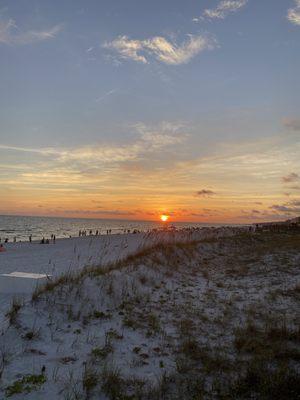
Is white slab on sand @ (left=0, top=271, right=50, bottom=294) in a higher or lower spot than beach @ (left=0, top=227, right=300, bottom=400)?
higher

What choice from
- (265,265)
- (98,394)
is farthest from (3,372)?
(265,265)

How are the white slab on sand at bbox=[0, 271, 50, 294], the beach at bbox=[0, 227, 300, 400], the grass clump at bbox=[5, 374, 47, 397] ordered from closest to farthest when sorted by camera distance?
1. the grass clump at bbox=[5, 374, 47, 397]
2. the beach at bbox=[0, 227, 300, 400]
3. the white slab on sand at bbox=[0, 271, 50, 294]

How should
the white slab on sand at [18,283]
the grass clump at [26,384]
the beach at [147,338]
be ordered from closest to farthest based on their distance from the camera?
the grass clump at [26,384] < the beach at [147,338] < the white slab on sand at [18,283]

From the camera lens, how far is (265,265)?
1595cm

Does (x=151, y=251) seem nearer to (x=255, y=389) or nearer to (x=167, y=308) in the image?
(x=167, y=308)

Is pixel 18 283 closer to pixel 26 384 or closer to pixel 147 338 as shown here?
pixel 147 338

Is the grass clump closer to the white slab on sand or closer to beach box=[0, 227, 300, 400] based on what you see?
beach box=[0, 227, 300, 400]

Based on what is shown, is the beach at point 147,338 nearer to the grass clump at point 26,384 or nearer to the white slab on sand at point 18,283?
the grass clump at point 26,384

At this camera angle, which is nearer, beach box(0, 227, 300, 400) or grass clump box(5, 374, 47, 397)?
grass clump box(5, 374, 47, 397)

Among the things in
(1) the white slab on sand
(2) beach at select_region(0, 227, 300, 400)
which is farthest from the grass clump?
(1) the white slab on sand

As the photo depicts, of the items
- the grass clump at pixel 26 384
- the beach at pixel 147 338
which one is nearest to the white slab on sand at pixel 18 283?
the beach at pixel 147 338

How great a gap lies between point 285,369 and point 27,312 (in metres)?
5.19

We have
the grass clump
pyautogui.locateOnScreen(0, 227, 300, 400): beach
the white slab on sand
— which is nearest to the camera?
the grass clump

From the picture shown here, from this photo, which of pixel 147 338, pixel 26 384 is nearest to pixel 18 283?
pixel 147 338
